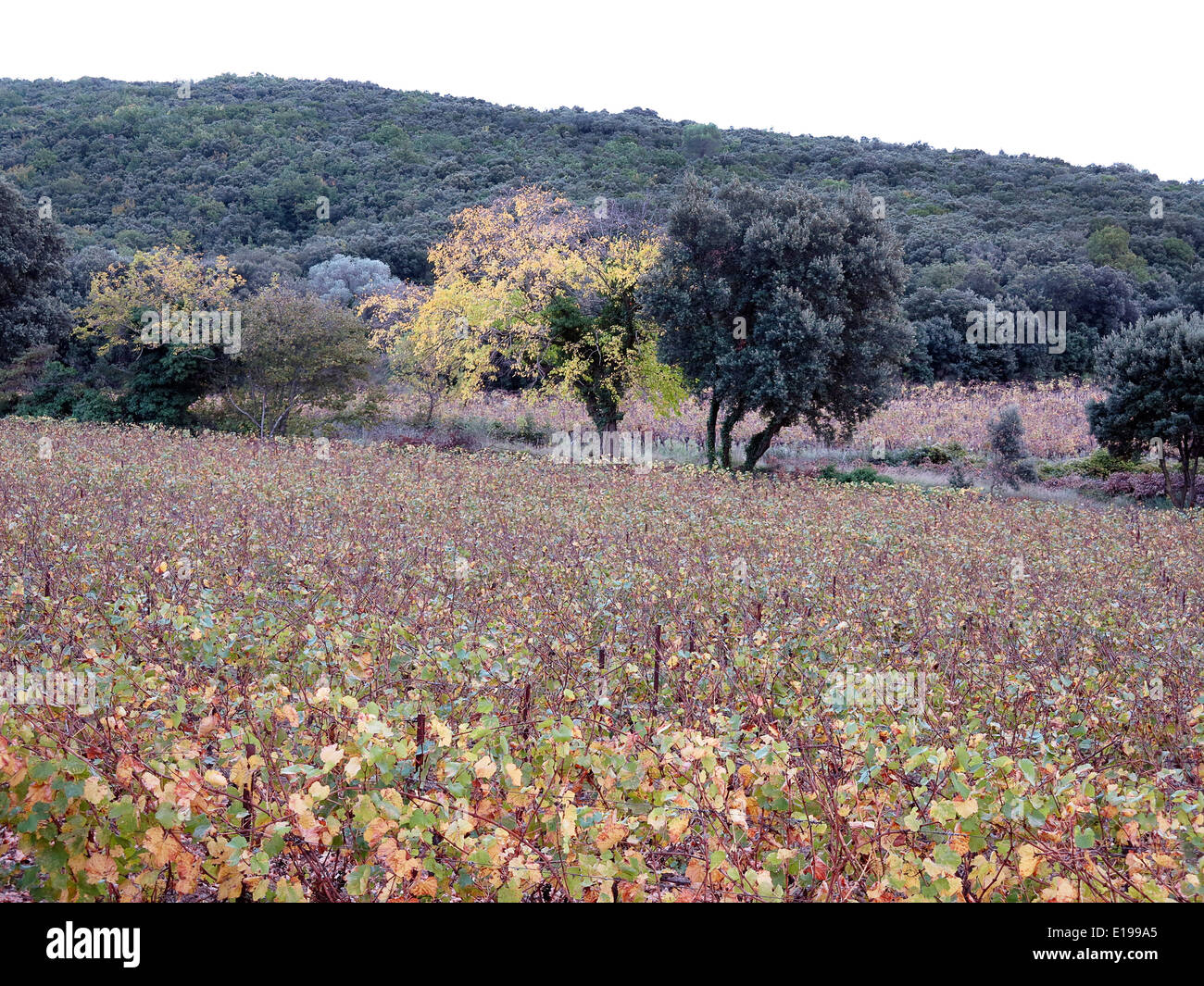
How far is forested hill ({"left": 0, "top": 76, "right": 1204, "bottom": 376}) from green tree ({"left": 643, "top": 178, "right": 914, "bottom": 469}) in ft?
63.8

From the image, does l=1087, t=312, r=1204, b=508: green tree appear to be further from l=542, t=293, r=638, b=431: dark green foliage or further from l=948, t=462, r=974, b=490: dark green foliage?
l=542, t=293, r=638, b=431: dark green foliage

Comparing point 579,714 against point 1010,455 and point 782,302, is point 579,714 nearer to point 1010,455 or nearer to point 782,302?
point 782,302

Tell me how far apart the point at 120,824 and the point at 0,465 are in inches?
639

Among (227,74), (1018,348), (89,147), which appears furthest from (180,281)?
(227,74)

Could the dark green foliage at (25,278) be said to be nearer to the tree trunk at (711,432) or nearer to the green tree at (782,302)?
the green tree at (782,302)

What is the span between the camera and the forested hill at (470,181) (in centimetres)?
5394

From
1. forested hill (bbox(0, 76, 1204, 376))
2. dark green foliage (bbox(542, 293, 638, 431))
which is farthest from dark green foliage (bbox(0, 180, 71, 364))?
forested hill (bbox(0, 76, 1204, 376))

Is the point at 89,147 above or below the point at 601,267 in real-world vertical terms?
above

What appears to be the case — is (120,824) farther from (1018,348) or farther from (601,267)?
(1018,348)

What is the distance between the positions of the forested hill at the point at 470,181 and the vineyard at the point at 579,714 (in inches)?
1451

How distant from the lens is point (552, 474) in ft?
71.2

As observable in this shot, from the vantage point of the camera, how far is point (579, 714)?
5.53 metres
